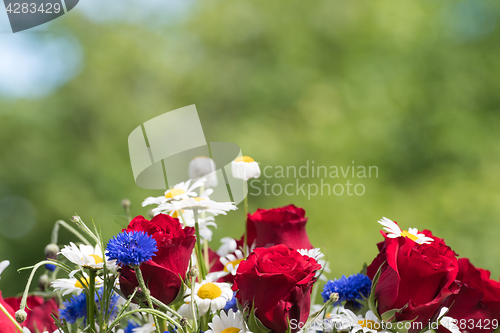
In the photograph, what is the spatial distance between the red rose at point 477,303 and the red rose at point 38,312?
17.5 inches

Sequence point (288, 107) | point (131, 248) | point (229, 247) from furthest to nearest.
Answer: point (288, 107) → point (229, 247) → point (131, 248)

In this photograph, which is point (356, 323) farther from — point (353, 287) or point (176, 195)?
point (176, 195)

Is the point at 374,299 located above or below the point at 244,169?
below

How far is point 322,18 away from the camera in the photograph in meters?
3.51

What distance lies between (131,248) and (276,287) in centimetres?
12

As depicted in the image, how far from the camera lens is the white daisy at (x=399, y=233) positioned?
38cm

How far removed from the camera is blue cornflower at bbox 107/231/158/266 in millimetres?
328

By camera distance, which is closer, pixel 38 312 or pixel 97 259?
pixel 97 259

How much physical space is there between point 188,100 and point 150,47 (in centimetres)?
59

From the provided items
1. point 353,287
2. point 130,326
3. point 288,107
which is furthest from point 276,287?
point 288,107

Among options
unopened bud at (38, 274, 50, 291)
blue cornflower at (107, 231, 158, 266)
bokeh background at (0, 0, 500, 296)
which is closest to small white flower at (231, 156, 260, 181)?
blue cornflower at (107, 231, 158, 266)

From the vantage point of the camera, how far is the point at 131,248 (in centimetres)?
33

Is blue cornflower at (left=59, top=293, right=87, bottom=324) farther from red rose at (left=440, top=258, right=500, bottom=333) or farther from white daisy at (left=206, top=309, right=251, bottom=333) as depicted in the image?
red rose at (left=440, top=258, right=500, bottom=333)

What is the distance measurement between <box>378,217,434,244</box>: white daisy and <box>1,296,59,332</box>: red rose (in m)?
0.38
